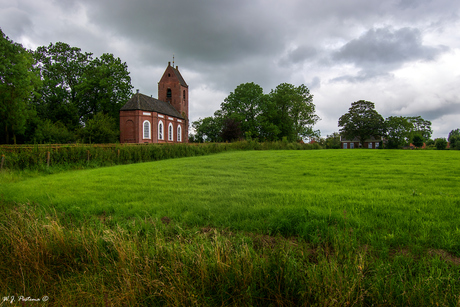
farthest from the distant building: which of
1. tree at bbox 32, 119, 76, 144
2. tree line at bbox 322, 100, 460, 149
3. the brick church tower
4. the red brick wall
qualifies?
tree at bbox 32, 119, 76, 144

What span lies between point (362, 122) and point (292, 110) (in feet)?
60.2

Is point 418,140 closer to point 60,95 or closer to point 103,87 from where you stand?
point 103,87

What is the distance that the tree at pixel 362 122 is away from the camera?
5691 centimetres

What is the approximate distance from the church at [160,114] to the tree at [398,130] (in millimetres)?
48261

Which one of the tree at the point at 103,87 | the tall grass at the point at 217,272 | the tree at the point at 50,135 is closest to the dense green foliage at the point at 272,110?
the tree at the point at 103,87

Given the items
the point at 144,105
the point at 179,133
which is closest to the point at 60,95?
the point at 144,105

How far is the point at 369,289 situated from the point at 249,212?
2657mm

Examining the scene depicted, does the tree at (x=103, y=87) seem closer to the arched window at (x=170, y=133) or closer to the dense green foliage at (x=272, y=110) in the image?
the arched window at (x=170, y=133)

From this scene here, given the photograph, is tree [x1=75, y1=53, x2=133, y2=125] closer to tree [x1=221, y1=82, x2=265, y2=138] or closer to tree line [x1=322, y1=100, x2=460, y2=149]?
tree [x1=221, y1=82, x2=265, y2=138]

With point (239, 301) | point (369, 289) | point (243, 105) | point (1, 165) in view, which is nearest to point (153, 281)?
point (239, 301)

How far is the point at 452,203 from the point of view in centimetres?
516

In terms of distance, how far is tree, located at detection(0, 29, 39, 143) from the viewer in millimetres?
26516

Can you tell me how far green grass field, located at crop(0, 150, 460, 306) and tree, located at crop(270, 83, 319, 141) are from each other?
4786cm

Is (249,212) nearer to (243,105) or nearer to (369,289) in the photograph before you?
(369,289)
